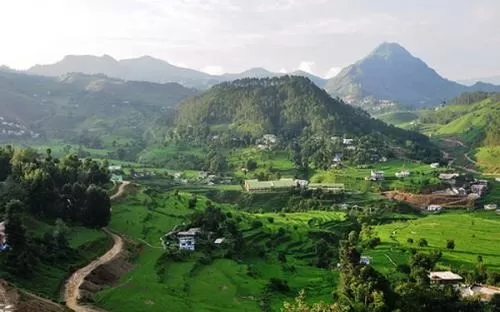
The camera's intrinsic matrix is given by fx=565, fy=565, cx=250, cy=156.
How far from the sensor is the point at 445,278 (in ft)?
201

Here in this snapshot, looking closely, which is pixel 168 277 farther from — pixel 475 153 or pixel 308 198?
pixel 475 153

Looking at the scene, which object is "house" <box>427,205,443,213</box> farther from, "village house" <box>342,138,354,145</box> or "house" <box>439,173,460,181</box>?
"village house" <box>342,138,354,145</box>

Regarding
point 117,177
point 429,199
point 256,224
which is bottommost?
point 429,199

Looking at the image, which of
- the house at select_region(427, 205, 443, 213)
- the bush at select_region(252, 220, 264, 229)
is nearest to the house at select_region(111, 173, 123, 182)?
the bush at select_region(252, 220, 264, 229)

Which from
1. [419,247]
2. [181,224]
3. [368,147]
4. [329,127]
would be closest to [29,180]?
[181,224]

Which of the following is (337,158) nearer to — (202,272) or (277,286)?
(202,272)

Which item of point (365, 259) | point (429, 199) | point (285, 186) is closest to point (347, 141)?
point (285, 186)

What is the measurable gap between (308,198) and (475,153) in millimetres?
86682

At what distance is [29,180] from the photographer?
225ft

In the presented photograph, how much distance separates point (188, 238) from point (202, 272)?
1072 centimetres

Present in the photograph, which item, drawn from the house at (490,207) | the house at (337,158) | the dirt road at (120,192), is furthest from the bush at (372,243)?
the house at (337,158)

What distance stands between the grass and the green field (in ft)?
31.2

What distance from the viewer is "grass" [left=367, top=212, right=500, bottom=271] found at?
235ft

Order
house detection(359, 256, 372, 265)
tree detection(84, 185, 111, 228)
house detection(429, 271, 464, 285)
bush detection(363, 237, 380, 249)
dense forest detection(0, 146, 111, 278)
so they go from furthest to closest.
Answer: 1. bush detection(363, 237, 380, 249)
2. tree detection(84, 185, 111, 228)
3. house detection(359, 256, 372, 265)
4. house detection(429, 271, 464, 285)
5. dense forest detection(0, 146, 111, 278)
